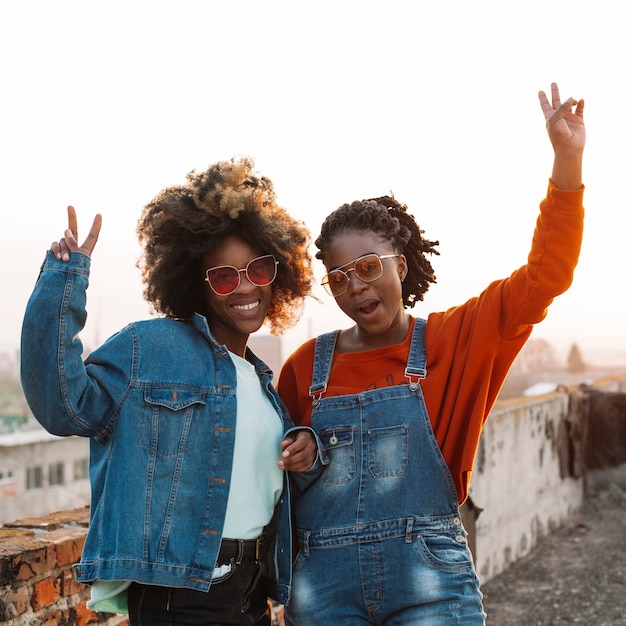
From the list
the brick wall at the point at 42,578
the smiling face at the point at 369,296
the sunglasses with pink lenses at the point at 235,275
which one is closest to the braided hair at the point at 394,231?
the smiling face at the point at 369,296

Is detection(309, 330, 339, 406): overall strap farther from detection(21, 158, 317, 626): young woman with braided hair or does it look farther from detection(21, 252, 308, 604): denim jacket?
detection(21, 252, 308, 604): denim jacket

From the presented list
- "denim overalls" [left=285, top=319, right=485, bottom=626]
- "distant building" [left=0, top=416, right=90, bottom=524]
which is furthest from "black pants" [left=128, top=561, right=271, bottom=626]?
"distant building" [left=0, top=416, right=90, bottom=524]

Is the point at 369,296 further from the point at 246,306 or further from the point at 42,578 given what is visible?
the point at 42,578

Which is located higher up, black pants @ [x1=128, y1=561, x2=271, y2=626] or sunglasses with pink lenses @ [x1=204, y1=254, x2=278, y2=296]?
sunglasses with pink lenses @ [x1=204, y1=254, x2=278, y2=296]

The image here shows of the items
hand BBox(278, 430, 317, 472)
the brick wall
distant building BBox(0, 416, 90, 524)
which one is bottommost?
distant building BBox(0, 416, 90, 524)

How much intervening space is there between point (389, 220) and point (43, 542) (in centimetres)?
180

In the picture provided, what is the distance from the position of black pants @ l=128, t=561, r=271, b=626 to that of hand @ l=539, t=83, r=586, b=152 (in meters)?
1.58

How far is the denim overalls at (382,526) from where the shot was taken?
97.8 inches

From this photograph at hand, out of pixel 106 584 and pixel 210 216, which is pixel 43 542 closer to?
pixel 106 584

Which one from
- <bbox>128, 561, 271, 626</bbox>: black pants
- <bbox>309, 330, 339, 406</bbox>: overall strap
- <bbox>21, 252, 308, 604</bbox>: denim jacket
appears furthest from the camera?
<bbox>309, 330, 339, 406</bbox>: overall strap

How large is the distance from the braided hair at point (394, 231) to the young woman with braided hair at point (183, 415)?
10.6 inches

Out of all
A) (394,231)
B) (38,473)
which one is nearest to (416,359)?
(394,231)

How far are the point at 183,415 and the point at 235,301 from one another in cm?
46

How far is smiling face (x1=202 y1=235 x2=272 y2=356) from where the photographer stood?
2.67m
